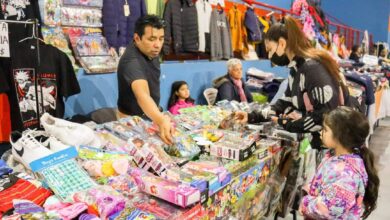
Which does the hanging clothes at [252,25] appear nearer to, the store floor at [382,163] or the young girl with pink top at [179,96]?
the young girl with pink top at [179,96]

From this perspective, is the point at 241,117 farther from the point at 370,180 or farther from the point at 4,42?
the point at 4,42

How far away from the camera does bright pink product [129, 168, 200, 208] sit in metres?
1.33

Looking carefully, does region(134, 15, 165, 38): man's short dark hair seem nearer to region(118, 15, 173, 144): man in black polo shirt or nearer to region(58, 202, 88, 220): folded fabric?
region(118, 15, 173, 144): man in black polo shirt

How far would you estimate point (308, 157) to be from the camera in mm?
2531

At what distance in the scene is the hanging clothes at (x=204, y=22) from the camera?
16.9 ft

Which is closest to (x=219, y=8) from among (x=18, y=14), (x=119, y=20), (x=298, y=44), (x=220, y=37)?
(x=220, y=37)

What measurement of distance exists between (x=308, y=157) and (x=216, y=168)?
1.11 m

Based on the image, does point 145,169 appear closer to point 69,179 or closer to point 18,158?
point 69,179

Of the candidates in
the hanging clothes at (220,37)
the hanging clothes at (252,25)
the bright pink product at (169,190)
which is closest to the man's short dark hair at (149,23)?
the bright pink product at (169,190)

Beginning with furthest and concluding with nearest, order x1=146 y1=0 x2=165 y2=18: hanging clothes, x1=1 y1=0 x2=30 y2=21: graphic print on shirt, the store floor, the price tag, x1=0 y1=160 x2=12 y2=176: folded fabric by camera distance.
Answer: x1=146 y1=0 x2=165 y2=18: hanging clothes < the store floor < x1=1 y1=0 x2=30 y2=21: graphic print on shirt < the price tag < x1=0 y1=160 x2=12 y2=176: folded fabric

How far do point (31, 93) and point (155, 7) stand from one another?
2060mm

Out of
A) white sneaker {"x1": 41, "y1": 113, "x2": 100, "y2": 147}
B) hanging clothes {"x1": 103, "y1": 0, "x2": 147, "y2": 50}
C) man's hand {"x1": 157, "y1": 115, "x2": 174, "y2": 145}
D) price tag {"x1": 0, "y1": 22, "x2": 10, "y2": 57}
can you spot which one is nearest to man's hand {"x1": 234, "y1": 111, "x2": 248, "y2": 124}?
man's hand {"x1": 157, "y1": 115, "x2": 174, "y2": 145}

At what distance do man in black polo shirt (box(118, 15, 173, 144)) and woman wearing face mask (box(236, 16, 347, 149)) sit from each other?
698 millimetres

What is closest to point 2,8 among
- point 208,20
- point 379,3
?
point 208,20
